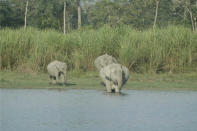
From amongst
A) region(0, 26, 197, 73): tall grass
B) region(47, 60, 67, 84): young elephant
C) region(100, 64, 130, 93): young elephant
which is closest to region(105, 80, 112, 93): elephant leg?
region(100, 64, 130, 93): young elephant

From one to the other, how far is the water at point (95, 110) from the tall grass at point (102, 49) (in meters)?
5.87

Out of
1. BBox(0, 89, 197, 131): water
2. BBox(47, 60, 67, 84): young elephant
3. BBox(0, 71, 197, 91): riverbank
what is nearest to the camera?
BBox(0, 89, 197, 131): water

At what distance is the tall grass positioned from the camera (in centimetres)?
2178

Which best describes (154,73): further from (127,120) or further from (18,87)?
(127,120)

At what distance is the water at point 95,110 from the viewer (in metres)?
10.0

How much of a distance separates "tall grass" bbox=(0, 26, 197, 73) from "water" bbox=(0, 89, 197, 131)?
19.3 feet

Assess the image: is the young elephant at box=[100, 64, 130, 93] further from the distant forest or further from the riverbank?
the distant forest

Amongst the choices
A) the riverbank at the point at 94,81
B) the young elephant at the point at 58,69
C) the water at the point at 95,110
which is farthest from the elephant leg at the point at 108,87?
the young elephant at the point at 58,69

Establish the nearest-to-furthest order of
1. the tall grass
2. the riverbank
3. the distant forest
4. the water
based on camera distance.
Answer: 1. the water
2. the riverbank
3. the tall grass
4. the distant forest

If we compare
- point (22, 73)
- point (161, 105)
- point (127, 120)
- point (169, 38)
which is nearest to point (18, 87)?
point (22, 73)

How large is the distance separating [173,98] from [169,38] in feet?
28.3

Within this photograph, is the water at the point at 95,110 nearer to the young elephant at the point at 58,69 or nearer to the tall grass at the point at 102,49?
the young elephant at the point at 58,69

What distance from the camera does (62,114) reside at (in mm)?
11383

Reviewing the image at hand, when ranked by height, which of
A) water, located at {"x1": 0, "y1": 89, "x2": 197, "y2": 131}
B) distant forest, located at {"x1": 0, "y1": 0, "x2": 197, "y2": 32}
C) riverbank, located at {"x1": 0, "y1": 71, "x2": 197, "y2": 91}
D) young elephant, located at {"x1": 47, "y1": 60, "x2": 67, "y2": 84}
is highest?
distant forest, located at {"x1": 0, "y1": 0, "x2": 197, "y2": 32}
